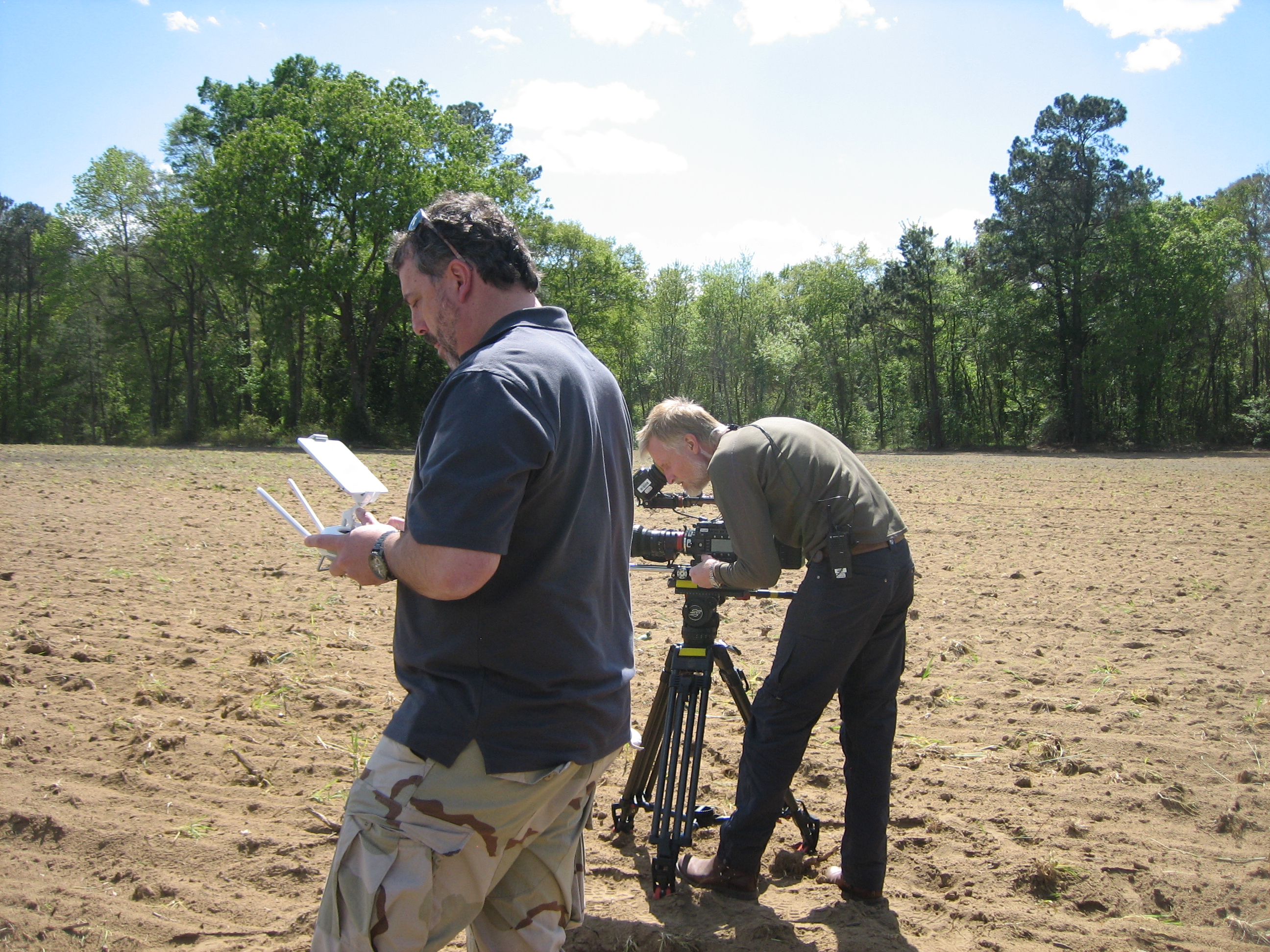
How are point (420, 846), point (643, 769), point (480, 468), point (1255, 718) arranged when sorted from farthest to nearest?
point (1255, 718) → point (643, 769) → point (420, 846) → point (480, 468)

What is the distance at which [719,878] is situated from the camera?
11.3 feet

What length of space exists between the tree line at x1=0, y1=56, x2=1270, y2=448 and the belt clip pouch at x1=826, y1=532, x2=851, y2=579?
35490mm

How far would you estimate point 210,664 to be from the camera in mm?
5754

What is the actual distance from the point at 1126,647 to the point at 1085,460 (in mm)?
27650

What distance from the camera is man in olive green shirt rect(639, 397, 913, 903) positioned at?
124 inches

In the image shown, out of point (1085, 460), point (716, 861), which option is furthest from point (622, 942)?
point (1085, 460)

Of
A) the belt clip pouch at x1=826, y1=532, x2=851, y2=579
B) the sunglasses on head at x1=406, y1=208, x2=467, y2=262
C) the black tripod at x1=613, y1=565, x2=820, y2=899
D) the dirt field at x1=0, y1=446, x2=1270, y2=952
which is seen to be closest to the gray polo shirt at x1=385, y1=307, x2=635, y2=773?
the sunglasses on head at x1=406, y1=208, x2=467, y2=262

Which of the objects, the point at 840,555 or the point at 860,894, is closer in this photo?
the point at 840,555

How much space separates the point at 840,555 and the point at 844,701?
0.68 meters

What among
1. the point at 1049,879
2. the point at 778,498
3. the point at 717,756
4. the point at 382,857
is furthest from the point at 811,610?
the point at 717,756

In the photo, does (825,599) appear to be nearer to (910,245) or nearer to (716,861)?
(716,861)

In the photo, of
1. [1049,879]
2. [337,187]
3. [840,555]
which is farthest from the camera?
[337,187]

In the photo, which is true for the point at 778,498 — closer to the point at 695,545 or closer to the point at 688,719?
the point at 695,545

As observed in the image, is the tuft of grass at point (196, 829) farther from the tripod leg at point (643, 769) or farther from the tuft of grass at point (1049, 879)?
the tuft of grass at point (1049, 879)
